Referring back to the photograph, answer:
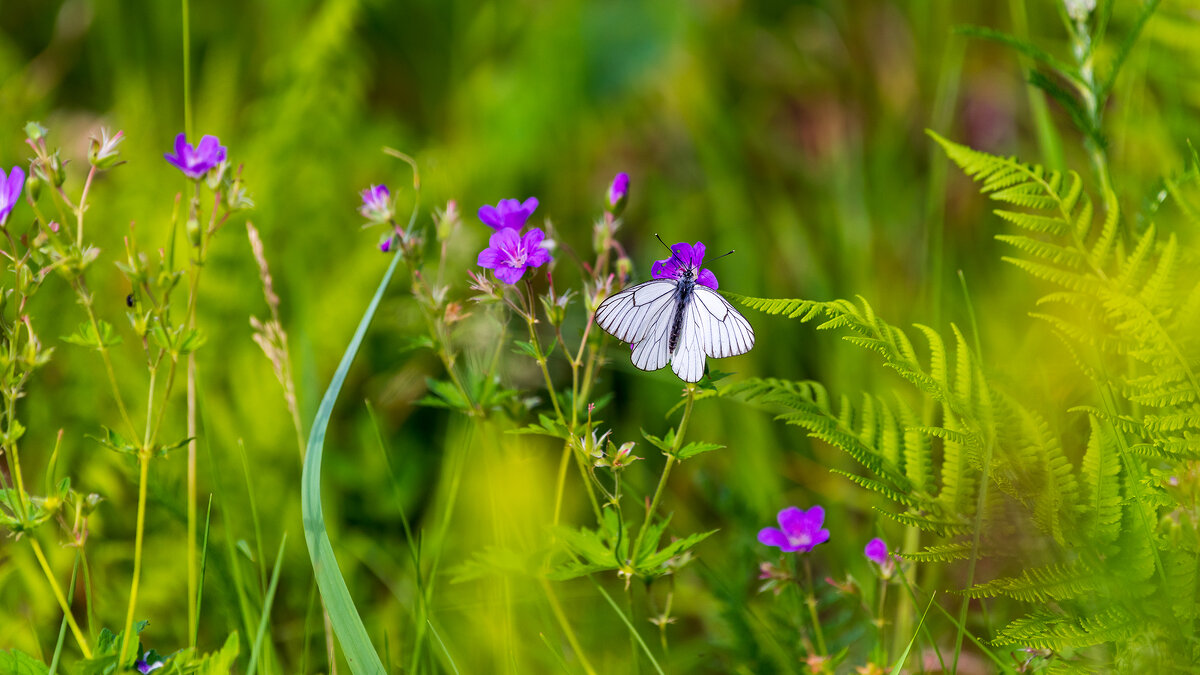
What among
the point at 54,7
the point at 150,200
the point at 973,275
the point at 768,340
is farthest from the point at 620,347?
the point at 54,7

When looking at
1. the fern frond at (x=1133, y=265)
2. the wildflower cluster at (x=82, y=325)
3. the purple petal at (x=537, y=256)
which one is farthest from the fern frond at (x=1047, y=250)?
the wildflower cluster at (x=82, y=325)

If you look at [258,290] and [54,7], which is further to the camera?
[54,7]

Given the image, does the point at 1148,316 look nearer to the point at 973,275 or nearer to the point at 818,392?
the point at 818,392

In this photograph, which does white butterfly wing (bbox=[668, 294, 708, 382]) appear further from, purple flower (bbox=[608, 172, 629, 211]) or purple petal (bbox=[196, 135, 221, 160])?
purple petal (bbox=[196, 135, 221, 160])

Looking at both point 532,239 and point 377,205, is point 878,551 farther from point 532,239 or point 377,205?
point 377,205

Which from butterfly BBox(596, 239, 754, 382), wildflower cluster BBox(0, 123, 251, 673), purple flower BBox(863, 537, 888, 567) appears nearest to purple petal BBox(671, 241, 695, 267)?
butterfly BBox(596, 239, 754, 382)
